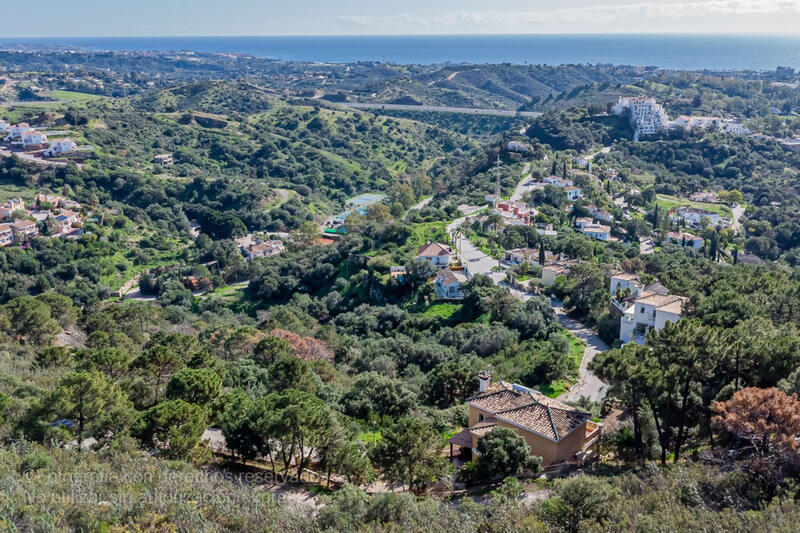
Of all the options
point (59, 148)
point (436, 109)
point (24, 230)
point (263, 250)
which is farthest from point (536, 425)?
point (436, 109)

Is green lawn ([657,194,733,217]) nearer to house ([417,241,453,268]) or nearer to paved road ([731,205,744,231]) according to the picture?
paved road ([731,205,744,231])

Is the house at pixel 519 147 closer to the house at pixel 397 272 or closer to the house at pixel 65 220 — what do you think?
the house at pixel 397 272

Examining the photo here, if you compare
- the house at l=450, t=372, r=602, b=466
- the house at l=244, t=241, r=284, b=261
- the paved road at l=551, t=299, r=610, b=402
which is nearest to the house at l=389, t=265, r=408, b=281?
the paved road at l=551, t=299, r=610, b=402

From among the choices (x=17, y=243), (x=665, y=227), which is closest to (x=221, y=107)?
(x=17, y=243)

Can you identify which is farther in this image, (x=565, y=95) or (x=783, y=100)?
(x=565, y=95)

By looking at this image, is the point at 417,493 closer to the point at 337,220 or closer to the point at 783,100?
the point at 337,220

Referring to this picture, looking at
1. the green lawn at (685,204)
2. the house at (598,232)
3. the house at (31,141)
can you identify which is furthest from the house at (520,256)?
the house at (31,141)

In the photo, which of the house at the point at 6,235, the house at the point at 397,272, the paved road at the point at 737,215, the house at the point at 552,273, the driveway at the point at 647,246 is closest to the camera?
the house at the point at 552,273

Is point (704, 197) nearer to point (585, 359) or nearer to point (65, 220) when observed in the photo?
point (585, 359)
